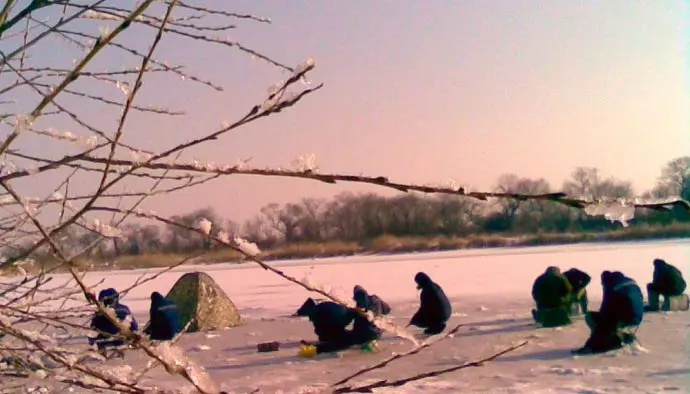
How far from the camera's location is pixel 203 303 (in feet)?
42.1

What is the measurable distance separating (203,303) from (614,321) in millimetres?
7455

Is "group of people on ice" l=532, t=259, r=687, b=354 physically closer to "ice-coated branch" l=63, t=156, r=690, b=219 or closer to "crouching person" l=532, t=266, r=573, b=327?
"crouching person" l=532, t=266, r=573, b=327

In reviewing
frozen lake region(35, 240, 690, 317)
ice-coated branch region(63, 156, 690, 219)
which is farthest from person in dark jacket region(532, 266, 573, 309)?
ice-coated branch region(63, 156, 690, 219)

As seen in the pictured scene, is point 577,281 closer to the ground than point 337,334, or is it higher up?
higher up

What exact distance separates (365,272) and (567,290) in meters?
14.1

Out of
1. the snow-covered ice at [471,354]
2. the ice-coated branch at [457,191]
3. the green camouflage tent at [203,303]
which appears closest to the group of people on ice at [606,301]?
the snow-covered ice at [471,354]

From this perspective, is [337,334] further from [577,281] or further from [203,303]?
[577,281]

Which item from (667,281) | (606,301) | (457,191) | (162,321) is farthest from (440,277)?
(457,191)

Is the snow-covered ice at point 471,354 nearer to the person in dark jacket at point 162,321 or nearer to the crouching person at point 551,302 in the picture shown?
the crouching person at point 551,302

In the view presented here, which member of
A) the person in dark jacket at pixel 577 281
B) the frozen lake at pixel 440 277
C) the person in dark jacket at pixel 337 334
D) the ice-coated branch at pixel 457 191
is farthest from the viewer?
the frozen lake at pixel 440 277

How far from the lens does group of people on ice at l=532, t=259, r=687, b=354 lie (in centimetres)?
858

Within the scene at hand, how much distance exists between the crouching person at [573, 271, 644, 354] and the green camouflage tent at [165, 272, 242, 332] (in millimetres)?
6760

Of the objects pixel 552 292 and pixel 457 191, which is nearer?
pixel 457 191

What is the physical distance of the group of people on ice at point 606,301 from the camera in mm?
8578
